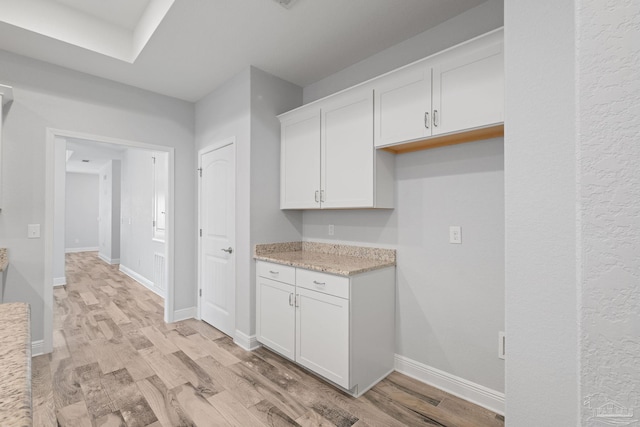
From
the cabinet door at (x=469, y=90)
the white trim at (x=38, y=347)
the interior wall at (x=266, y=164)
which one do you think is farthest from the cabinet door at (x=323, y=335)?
the white trim at (x=38, y=347)

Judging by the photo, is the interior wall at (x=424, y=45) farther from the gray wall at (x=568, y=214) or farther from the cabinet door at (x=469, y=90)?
the gray wall at (x=568, y=214)

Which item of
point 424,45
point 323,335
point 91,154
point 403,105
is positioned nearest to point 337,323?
point 323,335

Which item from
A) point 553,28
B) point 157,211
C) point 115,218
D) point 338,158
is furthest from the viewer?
point 115,218

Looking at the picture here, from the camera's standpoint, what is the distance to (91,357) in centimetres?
264

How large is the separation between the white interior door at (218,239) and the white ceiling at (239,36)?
89 cm

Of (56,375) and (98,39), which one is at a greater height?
(98,39)

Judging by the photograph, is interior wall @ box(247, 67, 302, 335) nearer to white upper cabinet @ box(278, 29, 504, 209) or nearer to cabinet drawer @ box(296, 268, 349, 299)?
white upper cabinet @ box(278, 29, 504, 209)

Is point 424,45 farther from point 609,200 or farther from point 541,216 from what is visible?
point 609,200

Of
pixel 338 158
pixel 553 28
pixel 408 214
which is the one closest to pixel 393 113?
pixel 338 158

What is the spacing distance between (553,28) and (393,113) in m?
1.07

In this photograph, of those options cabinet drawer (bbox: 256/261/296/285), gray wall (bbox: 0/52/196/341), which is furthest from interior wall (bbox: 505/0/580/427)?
gray wall (bbox: 0/52/196/341)

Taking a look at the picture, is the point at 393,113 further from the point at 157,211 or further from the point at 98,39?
the point at 157,211

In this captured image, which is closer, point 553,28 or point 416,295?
point 553,28

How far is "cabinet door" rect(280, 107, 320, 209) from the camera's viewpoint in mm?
2719
